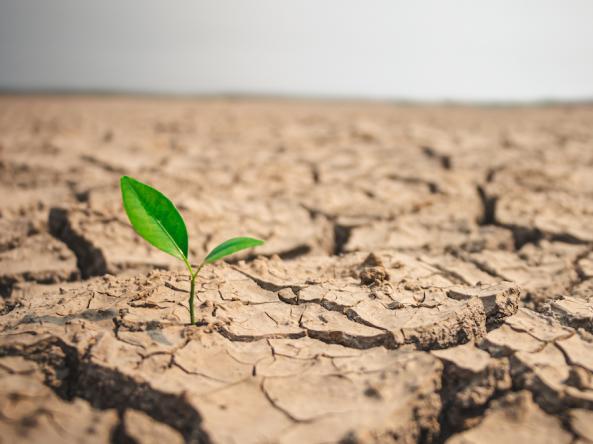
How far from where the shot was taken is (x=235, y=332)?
121 cm

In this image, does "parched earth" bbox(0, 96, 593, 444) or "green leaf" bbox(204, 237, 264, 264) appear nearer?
"parched earth" bbox(0, 96, 593, 444)

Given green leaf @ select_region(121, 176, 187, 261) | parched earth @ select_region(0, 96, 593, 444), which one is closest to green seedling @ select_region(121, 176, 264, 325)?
green leaf @ select_region(121, 176, 187, 261)

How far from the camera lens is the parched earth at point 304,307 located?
946mm

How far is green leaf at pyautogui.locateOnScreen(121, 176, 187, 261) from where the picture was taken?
3.79 feet

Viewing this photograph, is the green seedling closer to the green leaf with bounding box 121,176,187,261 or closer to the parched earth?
the green leaf with bounding box 121,176,187,261

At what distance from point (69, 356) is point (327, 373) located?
62cm

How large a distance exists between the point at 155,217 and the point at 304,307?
20.2 inches

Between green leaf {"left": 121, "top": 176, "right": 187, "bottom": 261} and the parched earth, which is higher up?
green leaf {"left": 121, "top": 176, "right": 187, "bottom": 261}

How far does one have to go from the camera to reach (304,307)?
135cm

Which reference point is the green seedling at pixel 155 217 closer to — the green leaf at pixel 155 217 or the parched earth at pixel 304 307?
the green leaf at pixel 155 217

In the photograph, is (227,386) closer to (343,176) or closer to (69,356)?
(69,356)

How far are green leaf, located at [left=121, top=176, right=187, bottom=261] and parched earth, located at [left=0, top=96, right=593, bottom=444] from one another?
0.74ft

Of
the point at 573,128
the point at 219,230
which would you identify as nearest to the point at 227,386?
the point at 219,230

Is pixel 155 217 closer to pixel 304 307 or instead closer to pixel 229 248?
pixel 229 248
